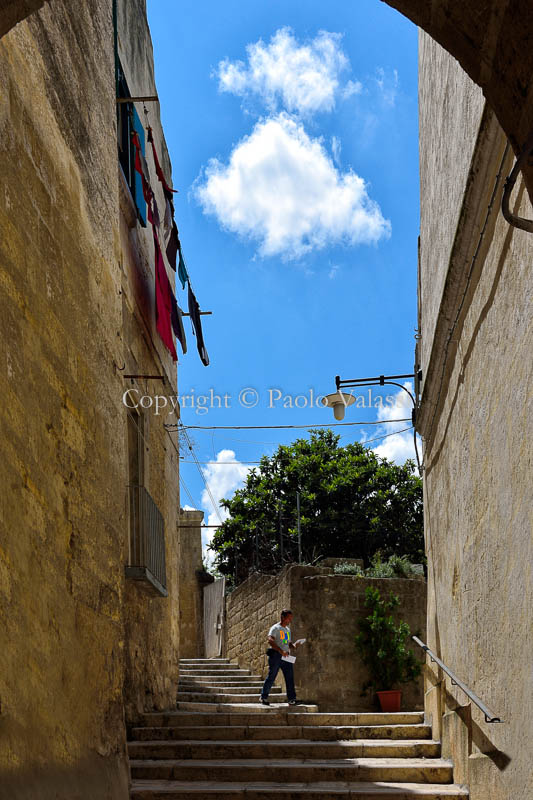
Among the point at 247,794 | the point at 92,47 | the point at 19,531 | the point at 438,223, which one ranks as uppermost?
the point at 92,47

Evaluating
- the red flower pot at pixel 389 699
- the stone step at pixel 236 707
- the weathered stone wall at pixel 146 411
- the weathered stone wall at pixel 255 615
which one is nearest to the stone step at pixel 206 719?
the weathered stone wall at pixel 146 411

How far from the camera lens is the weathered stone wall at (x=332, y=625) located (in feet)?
37.0

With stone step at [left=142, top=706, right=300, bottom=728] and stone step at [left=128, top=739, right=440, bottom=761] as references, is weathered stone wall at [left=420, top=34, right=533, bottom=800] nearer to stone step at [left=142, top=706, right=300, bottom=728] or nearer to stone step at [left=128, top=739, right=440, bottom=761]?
stone step at [left=128, top=739, right=440, bottom=761]

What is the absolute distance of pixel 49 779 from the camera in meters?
3.84

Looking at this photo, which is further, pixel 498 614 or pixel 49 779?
pixel 498 614

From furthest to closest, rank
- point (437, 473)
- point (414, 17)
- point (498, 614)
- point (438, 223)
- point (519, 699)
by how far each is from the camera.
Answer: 1. point (437, 473)
2. point (438, 223)
3. point (498, 614)
4. point (519, 699)
5. point (414, 17)

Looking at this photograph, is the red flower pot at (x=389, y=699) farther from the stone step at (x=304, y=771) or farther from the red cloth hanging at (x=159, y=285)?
the red cloth hanging at (x=159, y=285)

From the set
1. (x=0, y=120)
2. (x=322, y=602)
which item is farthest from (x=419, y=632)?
(x=0, y=120)

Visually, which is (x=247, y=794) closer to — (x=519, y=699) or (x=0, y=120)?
(x=519, y=699)

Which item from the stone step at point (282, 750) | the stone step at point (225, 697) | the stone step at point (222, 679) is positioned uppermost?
the stone step at point (222, 679)

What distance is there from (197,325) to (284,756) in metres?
6.13

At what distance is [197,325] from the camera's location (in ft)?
39.3

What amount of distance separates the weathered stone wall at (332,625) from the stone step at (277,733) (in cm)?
295

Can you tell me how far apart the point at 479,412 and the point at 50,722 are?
116 inches
